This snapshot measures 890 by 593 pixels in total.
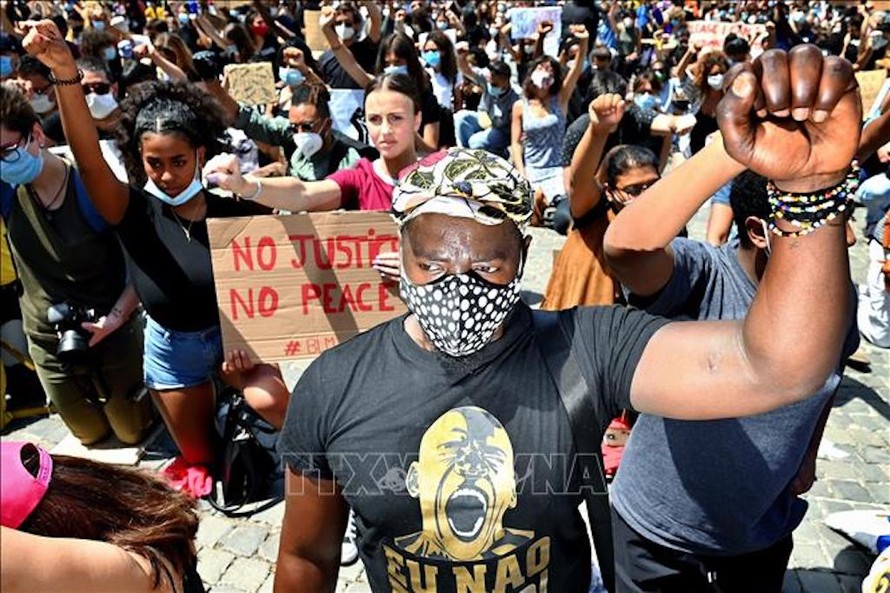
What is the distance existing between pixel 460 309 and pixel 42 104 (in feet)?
18.6

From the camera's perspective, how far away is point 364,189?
3.25 meters

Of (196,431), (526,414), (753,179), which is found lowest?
(196,431)

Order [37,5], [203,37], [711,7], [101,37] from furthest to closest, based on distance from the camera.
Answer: [711,7], [37,5], [203,37], [101,37]

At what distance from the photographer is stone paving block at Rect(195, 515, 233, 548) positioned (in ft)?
11.8

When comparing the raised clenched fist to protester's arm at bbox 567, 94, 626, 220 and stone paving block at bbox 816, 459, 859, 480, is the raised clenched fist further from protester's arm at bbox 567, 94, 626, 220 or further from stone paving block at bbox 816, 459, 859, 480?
stone paving block at bbox 816, 459, 859, 480

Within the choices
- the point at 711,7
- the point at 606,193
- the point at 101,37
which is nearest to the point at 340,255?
the point at 606,193

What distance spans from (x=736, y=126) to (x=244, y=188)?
1.97 meters

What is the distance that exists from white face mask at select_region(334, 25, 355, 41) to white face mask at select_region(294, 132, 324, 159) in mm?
3251

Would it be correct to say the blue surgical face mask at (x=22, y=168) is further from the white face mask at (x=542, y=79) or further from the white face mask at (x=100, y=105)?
the white face mask at (x=542, y=79)

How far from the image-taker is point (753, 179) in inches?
78.0

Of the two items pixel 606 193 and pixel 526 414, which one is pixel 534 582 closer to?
pixel 526 414

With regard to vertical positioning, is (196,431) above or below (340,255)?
below

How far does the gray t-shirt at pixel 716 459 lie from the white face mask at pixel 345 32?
257 inches

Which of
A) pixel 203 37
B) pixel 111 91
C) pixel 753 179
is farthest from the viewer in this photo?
pixel 203 37
